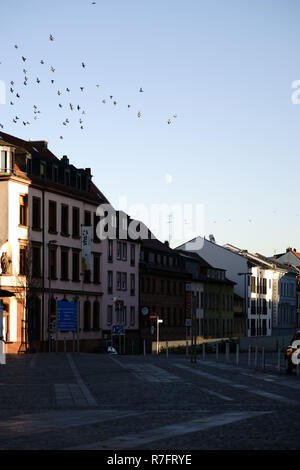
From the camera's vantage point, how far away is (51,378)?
29.2m

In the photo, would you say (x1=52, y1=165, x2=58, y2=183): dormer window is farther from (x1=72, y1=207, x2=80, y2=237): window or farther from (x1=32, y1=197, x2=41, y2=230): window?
(x1=32, y1=197, x2=41, y2=230): window

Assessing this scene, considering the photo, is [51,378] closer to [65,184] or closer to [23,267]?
[23,267]

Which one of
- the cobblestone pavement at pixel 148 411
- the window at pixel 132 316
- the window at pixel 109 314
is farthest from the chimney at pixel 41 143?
the cobblestone pavement at pixel 148 411

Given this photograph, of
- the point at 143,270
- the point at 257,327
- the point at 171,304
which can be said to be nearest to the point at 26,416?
the point at 143,270

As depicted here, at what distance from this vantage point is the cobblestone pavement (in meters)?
12.4

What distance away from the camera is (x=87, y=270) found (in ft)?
245

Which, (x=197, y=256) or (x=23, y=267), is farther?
(x=197, y=256)

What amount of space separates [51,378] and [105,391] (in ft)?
20.0

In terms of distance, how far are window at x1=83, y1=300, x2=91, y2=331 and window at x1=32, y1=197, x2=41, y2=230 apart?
11553 millimetres

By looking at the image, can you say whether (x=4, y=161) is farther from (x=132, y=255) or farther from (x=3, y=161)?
(x=132, y=255)

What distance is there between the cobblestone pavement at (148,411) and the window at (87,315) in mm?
42323

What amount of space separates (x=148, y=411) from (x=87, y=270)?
2270 inches

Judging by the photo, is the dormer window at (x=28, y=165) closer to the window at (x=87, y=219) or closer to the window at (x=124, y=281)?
the window at (x=87, y=219)

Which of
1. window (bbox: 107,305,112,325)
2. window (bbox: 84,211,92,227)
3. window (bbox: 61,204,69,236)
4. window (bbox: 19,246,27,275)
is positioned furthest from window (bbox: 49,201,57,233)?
window (bbox: 107,305,112,325)
